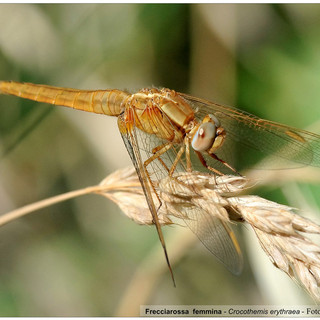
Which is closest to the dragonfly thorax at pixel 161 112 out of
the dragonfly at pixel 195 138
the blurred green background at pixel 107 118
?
the dragonfly at pixel 195 138

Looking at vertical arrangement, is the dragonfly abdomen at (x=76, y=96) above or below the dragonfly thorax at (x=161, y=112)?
above

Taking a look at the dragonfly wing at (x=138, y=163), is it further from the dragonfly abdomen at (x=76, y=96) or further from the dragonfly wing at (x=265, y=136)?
the dragonfly wing at (x=265, y=136)

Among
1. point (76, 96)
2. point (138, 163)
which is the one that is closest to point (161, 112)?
point (138, 163)

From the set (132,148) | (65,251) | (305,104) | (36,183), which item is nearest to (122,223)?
(65,251)

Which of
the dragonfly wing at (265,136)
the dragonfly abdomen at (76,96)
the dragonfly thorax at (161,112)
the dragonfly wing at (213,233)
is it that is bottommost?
the dragonfly wing at (213,233)

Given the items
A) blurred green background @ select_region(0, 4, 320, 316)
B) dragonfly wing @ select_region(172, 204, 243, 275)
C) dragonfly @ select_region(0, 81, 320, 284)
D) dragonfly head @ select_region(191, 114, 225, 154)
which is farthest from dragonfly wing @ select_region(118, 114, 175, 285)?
blurred green background @ select_region(0, 4, 320, 316)

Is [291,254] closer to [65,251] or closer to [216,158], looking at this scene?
[216,158]

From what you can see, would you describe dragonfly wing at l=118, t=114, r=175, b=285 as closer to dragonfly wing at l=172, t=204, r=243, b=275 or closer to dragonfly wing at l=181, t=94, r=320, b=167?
dragonfly wing at l=172, t=204, r=243, b=275

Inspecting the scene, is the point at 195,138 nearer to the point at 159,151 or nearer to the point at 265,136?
the point at 159,151
